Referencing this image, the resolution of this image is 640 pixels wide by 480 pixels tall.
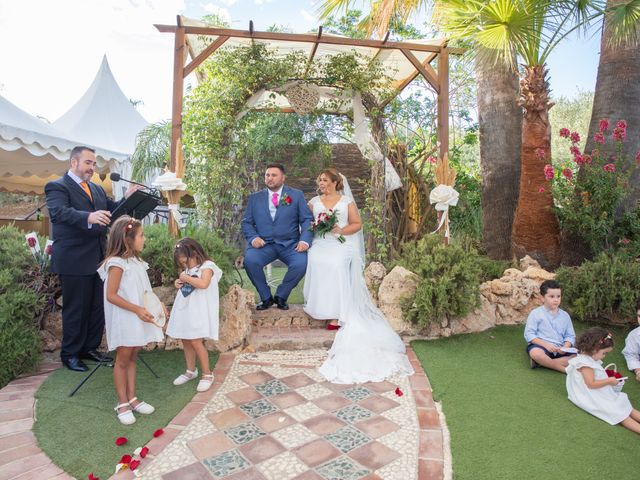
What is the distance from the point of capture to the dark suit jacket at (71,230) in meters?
3.73

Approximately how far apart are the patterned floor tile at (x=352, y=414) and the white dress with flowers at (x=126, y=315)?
1500mm

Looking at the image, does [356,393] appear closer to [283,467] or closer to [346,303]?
[283,467]

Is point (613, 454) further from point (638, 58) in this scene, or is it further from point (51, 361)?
point (638, 58)

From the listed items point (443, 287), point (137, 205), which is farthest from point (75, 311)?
point (443, 287)

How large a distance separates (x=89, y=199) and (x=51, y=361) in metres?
1.63

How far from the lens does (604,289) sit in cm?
480

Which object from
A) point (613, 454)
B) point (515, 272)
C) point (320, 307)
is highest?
point (515, 272)

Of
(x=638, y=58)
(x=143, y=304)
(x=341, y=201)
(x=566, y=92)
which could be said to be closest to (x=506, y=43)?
(x=638, y=58)

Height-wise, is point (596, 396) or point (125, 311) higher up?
point (125, 311)

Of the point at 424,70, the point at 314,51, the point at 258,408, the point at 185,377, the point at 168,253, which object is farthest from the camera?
the point at 424,70

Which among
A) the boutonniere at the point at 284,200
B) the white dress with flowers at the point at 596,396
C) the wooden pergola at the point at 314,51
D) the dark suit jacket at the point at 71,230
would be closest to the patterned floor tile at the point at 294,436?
the white dress with flowers at the point at 596,396

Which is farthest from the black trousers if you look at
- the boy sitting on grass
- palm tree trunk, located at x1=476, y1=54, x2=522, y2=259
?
palm tree trunk, located at x1=476, y1=54, x2=522, y2=259

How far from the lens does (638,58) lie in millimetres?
5750

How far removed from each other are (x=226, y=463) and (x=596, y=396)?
2666 mm
